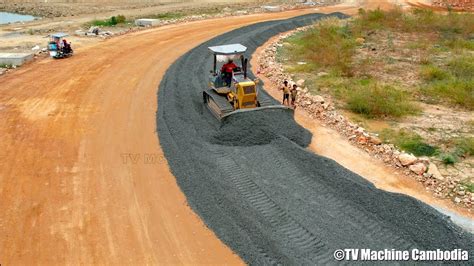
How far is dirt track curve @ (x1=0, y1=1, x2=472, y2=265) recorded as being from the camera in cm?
972

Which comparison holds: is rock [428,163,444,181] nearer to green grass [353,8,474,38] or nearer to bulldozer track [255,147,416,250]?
bulldozer track [255,147,416,250]

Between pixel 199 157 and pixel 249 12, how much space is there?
106ft

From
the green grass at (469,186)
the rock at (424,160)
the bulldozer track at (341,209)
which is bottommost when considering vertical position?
the green grass at (469,186)

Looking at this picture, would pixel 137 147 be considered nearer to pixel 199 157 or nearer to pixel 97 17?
pixel 199 157

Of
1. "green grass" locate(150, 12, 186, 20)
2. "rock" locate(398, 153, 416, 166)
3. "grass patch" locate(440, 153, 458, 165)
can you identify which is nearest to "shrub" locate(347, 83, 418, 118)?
"grass patch" locate(440, 153, 458, 165)

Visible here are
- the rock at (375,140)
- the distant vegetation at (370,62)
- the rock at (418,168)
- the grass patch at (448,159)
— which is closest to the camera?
the rock at (418,168)

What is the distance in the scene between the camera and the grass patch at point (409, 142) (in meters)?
14.3

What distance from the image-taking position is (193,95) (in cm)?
1955

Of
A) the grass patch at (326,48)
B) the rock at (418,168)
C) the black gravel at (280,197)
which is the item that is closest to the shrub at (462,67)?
the grass patch at (326,48)

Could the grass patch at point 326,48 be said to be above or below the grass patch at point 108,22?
below

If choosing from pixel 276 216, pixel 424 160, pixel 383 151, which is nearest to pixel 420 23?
pixel 383 151

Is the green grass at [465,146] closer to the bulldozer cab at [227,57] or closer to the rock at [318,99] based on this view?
the rock at [318,99]

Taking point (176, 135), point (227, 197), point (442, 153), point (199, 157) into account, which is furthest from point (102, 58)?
point (442, 153)

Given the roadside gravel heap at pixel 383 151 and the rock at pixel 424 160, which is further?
the rock at pixel 424 160
